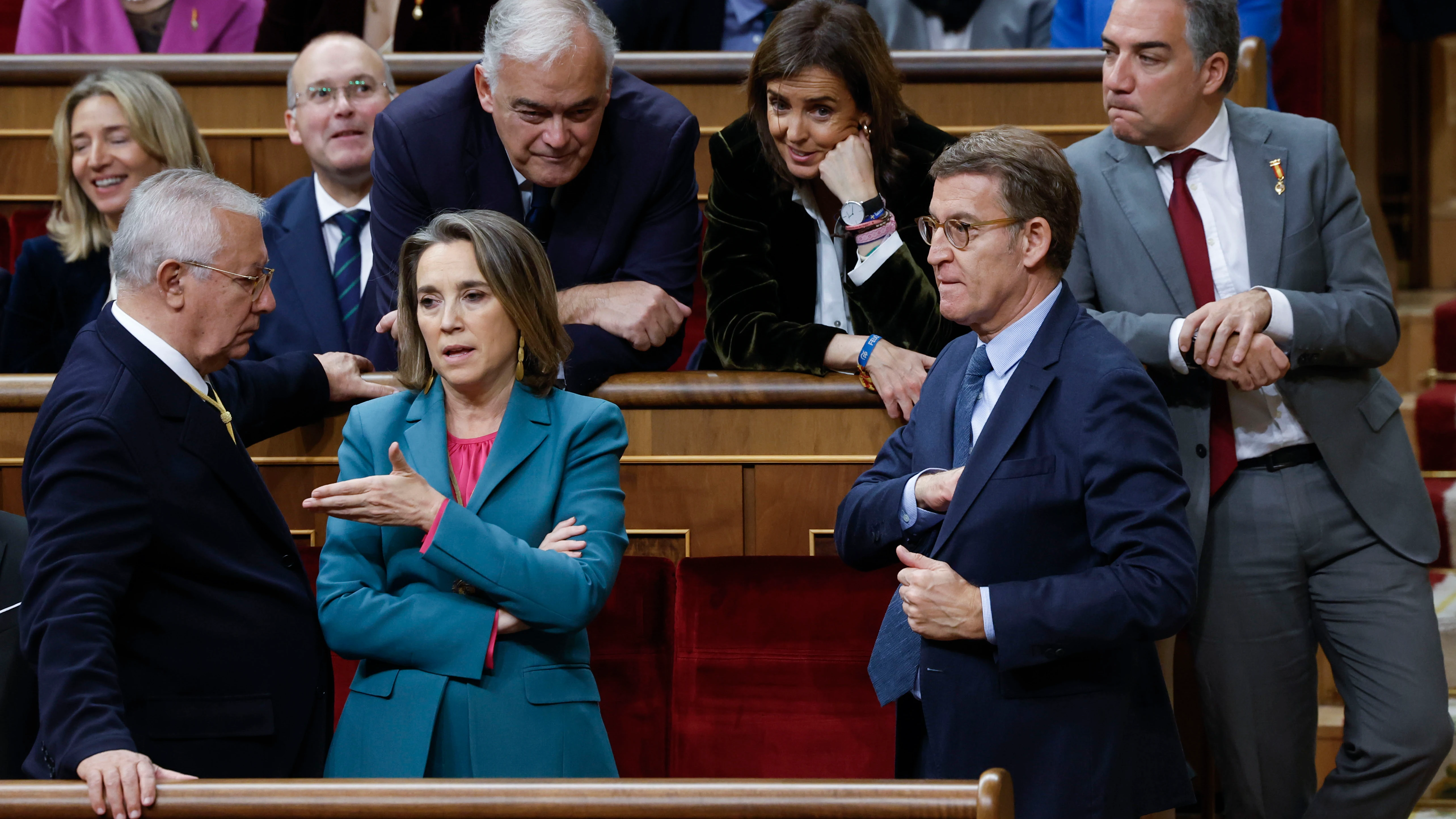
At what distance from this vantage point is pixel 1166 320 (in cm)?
191

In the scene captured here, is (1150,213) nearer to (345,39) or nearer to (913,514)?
(913,514)

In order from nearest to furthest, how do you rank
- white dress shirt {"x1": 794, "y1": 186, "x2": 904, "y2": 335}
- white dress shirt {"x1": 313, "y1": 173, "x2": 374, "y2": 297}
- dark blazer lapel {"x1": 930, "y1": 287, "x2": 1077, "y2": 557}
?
dark blazer lapel {"x1": 930, "y1": 287, "x2": 1077, "y2": 557}, white dress shirt {"x1": 794, "y1": 186, "x2": 904, "y2": 335}, white dress shirt {"x1": 313, "y1": 173, "x2": 374, "y2": 297}

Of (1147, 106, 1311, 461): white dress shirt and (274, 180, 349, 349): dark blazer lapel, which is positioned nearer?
(1147, 106, 1311, 461): white dress shirt

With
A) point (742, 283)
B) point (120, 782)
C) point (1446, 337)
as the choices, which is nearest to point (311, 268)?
point (742, 283)

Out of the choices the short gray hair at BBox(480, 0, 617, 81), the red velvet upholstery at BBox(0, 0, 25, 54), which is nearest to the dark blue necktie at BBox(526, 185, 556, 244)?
the short gray hair at BBox(480, 0, 617, 81)

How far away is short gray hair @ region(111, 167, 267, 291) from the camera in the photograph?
1650mm

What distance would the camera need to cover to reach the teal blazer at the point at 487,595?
1.61m

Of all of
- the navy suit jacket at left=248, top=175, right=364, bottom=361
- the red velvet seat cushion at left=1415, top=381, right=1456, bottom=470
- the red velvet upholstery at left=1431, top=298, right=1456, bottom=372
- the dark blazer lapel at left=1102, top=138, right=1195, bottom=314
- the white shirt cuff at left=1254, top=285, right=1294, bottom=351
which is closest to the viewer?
the white shirt cuff at left=1254, top=285, right=1294, bottom=351

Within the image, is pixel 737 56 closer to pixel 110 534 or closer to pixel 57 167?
pixel 57 167

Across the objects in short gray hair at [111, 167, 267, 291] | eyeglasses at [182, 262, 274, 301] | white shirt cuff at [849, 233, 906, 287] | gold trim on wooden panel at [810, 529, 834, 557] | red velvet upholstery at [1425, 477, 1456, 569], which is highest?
short gray hair at [111, 167, 267, 291]

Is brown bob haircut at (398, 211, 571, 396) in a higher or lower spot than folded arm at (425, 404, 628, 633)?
higher

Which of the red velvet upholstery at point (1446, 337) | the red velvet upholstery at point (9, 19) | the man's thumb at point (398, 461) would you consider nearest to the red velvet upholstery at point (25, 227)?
the red velvet upholstery at point (9, 19)

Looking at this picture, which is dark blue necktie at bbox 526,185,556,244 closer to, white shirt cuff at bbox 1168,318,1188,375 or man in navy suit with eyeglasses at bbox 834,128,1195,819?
man in navy suit with eyeglasses at bbox 834,128,1195,819

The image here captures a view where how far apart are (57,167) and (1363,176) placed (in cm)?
341
